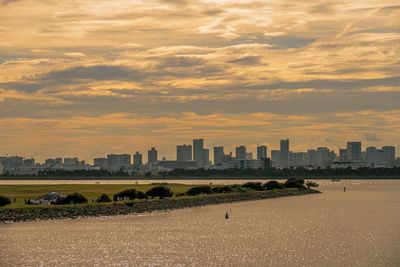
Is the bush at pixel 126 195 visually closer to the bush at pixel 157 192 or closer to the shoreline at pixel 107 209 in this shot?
the shoreline at pixel 107 209

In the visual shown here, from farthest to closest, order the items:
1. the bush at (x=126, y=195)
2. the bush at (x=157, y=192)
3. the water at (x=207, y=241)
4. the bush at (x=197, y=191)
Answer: the bush at (x=197, y=191) < the bush at (x=157, y=192) < the bush at (x=126, y=195) < the water at (x=207, y=241)

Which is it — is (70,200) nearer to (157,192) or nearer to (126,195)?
(126,195)

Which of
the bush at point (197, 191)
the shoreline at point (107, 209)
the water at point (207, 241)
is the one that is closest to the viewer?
the water at point (207, 241)

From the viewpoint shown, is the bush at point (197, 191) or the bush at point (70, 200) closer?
the bush at point (70, 200)

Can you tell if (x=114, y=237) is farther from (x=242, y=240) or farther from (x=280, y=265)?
(x=280, y=265)

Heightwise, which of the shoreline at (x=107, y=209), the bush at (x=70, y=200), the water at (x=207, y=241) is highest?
the bush at (x=70, y=200)

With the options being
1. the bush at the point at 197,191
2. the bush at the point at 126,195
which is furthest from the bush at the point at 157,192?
the bush at the point at 197,191

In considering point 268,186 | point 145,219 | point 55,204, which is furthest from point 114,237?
point 268,186

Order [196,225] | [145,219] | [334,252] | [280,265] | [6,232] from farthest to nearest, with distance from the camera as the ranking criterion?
[145,219], [196,225], [6,232], [334,252], [280,265]

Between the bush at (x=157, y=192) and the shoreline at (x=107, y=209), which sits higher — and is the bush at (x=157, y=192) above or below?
above
